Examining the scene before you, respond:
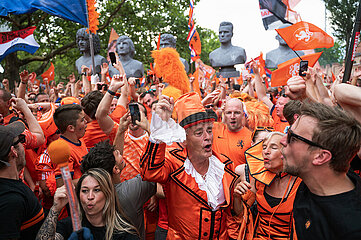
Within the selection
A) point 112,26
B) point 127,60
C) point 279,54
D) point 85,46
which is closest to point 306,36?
point 127,60

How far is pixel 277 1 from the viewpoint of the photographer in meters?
6.28

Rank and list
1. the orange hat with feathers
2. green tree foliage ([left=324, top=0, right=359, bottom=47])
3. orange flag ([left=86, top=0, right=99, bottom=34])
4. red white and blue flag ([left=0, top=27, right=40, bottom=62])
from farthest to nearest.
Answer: green tree foliage ([left=324, top=0, right=359, bottom=47]), red white and blue flag ([left=0, top=27, right=40, bottom=62]), orange flag ([left=86, top=0, right=99, bottom=34]), the orange hat with feathers

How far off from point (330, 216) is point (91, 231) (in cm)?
172

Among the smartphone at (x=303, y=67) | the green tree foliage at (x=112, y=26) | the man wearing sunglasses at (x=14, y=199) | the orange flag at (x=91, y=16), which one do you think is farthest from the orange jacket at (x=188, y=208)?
the green tree foliage at (x=112, y=26)

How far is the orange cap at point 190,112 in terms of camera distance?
2721 millimetres

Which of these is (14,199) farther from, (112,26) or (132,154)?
(112,26)

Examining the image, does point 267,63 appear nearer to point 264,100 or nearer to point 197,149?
point 264,100

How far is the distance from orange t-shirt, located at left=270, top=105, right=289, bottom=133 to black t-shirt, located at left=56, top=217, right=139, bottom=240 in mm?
3371

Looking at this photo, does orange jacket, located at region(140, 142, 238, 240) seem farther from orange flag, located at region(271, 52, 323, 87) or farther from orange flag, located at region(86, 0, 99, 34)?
orange flag, located at region(86, 0, 99, 34)

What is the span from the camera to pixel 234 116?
4723 mm

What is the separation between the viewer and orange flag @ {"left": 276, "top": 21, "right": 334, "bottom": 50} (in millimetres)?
5305

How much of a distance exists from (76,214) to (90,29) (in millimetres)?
5903

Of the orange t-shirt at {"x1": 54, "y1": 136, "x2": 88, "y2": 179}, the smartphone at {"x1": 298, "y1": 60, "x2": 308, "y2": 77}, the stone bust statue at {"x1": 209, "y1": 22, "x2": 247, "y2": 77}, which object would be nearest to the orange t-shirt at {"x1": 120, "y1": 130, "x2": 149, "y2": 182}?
the orange t-shirt at {"x1": 54, "y1": 136, "x2": 88, "y2": 179}

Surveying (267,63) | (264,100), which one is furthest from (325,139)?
(267,63)
